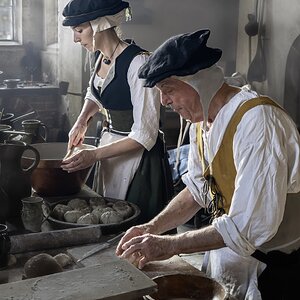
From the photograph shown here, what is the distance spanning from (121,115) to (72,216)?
2.36ft

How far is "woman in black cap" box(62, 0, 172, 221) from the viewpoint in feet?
8.47

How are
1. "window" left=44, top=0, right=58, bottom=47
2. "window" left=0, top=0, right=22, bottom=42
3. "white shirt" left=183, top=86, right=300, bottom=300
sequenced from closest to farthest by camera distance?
"white shirt" left=183, top=86, right=300, bottom=300 < "window" left=44, top=0, right=58, bottom=47 < "window" left=0, top=0, right=22, bottom=42

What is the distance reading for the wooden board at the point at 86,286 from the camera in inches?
50.5

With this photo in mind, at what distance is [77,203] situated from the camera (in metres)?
2.38

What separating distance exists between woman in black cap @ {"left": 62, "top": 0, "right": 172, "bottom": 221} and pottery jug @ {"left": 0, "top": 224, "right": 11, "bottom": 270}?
73cm

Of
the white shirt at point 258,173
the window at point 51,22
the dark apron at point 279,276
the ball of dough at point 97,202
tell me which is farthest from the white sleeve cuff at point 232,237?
the window at point 51,22

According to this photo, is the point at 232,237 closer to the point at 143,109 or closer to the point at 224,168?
the point at 224,168

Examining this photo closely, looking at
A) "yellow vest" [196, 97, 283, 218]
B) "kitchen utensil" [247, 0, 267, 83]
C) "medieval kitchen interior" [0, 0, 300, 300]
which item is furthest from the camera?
"kitchen utensil" [247, 0, 267, 83]

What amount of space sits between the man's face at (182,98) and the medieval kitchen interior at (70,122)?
0.49m

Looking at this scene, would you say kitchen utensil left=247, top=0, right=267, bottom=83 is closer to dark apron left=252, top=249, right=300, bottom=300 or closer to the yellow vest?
the yellow vest

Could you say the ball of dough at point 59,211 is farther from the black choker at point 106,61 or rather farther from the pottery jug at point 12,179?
the black choker at point 106,61

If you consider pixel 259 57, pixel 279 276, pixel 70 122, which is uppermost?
pixel 259 57

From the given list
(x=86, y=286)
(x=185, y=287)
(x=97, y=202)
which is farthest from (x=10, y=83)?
(x=86, y=286)

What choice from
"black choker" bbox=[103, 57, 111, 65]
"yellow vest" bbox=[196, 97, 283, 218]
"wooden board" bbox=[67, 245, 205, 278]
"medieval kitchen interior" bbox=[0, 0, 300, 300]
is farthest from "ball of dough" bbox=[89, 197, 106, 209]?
"black choker" bbox=[103, 57, 111, 65]
